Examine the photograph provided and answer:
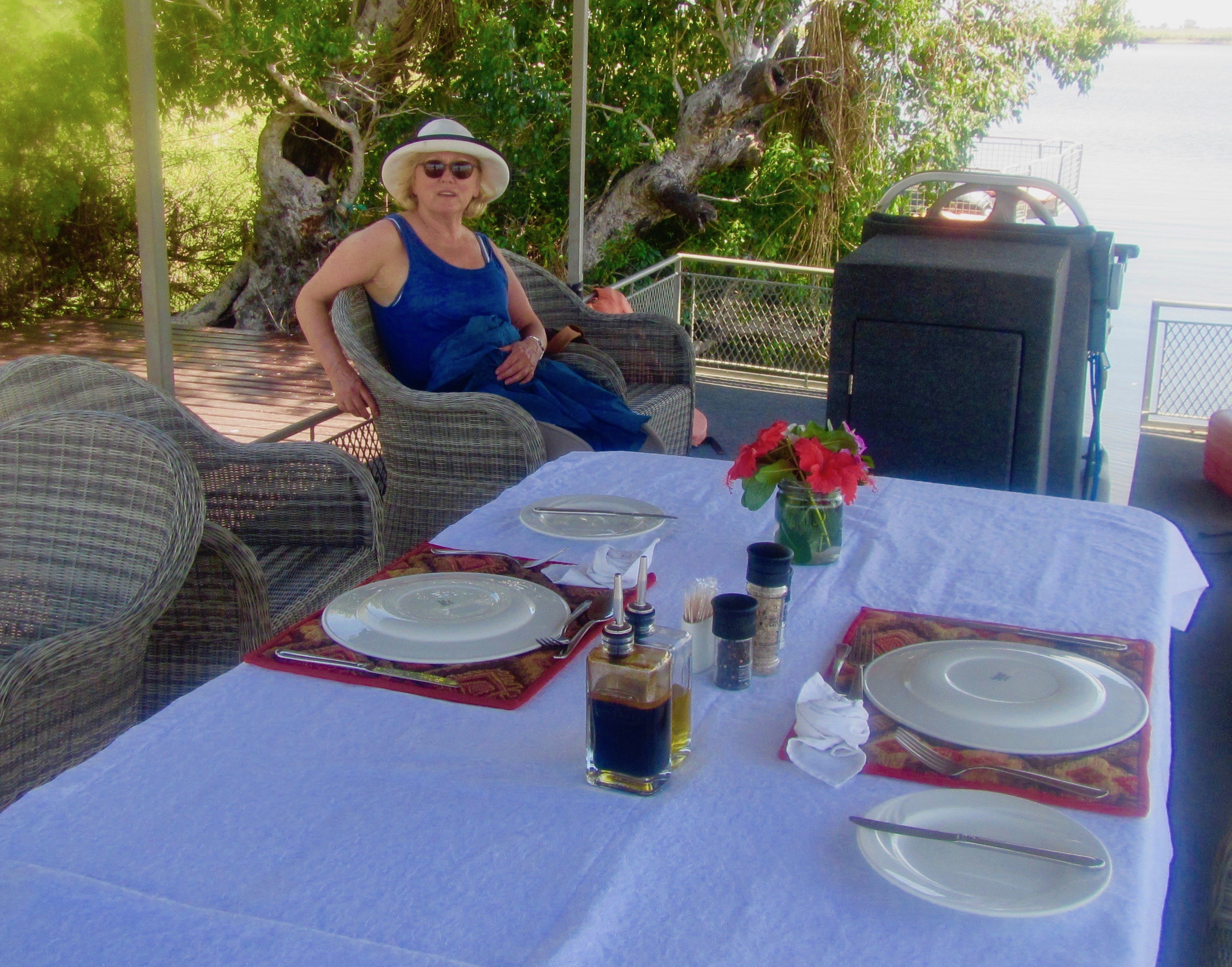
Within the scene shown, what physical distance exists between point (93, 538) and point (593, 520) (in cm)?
86

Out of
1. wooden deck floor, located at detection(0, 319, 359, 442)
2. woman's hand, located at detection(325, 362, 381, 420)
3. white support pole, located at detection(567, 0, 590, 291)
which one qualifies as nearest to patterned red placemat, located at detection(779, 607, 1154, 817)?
woman's hand, located at detection(325, 362, 381, 420)

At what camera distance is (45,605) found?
6.57 ft

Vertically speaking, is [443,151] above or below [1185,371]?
above

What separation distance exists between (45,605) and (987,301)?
233 centimetres

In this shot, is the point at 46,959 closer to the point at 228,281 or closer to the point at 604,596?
the point at 604,596

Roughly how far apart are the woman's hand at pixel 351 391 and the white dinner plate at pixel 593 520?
139 centimetres

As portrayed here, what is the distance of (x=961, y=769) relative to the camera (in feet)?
3.68

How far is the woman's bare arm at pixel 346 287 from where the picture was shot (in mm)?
3182

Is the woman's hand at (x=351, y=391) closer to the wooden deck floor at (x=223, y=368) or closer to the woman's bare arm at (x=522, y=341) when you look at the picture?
the woman's bare arm at (x=522, y=341)

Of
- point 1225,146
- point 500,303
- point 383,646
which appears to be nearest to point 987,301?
point 500,303

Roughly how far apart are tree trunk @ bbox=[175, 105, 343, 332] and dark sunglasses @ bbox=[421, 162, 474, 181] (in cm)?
487

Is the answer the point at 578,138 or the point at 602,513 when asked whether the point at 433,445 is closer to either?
the point at 602,513

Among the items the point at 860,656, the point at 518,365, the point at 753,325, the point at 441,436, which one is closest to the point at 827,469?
the point at 860,656

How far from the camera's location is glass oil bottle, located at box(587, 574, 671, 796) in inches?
41.3
